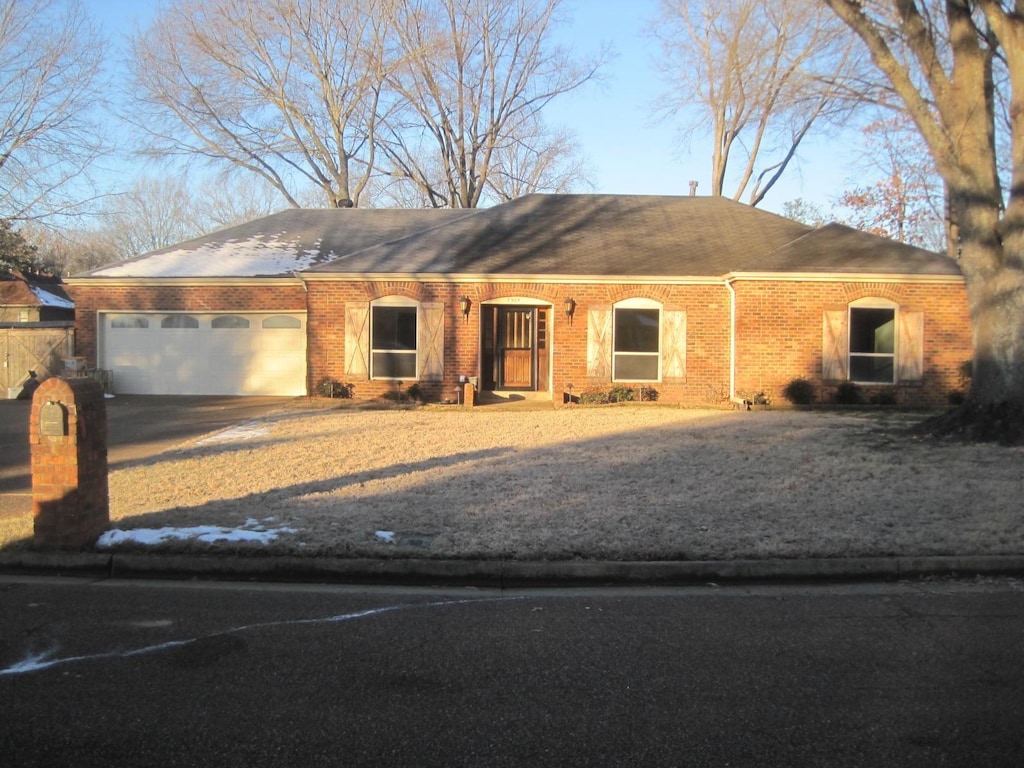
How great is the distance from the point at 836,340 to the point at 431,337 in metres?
8.87

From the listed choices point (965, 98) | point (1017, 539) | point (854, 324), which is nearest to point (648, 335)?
point (854, 324)

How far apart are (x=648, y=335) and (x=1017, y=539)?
40.8ft

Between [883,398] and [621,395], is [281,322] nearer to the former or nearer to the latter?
[621,395]

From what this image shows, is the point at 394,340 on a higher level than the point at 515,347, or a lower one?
higher

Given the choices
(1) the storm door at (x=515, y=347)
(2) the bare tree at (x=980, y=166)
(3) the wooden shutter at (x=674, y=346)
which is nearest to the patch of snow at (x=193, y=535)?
(2) the bare tree at (x=980, y=166)

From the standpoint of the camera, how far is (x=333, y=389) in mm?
18531

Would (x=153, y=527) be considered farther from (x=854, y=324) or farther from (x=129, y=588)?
(x=854, y=324)

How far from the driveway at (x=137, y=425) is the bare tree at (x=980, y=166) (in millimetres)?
11618

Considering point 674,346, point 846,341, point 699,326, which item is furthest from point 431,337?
point 846,341

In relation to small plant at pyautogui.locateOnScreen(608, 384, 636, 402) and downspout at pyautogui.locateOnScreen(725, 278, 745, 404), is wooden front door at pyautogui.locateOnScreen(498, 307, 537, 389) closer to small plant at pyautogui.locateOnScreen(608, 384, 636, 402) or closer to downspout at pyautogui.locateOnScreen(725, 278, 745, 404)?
small plant at pyautogui.locateOnScreen(608, 384, 636, 402)

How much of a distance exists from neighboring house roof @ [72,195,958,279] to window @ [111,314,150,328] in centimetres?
Answer: 107

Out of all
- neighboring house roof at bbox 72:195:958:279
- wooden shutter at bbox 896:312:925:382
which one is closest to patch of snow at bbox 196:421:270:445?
neighboring house roof at bbox 72:195:958:279

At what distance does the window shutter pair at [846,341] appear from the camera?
17797 millimetres

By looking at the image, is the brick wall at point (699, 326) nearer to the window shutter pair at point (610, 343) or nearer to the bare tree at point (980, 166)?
the window shutter pair at point (610, 343)
